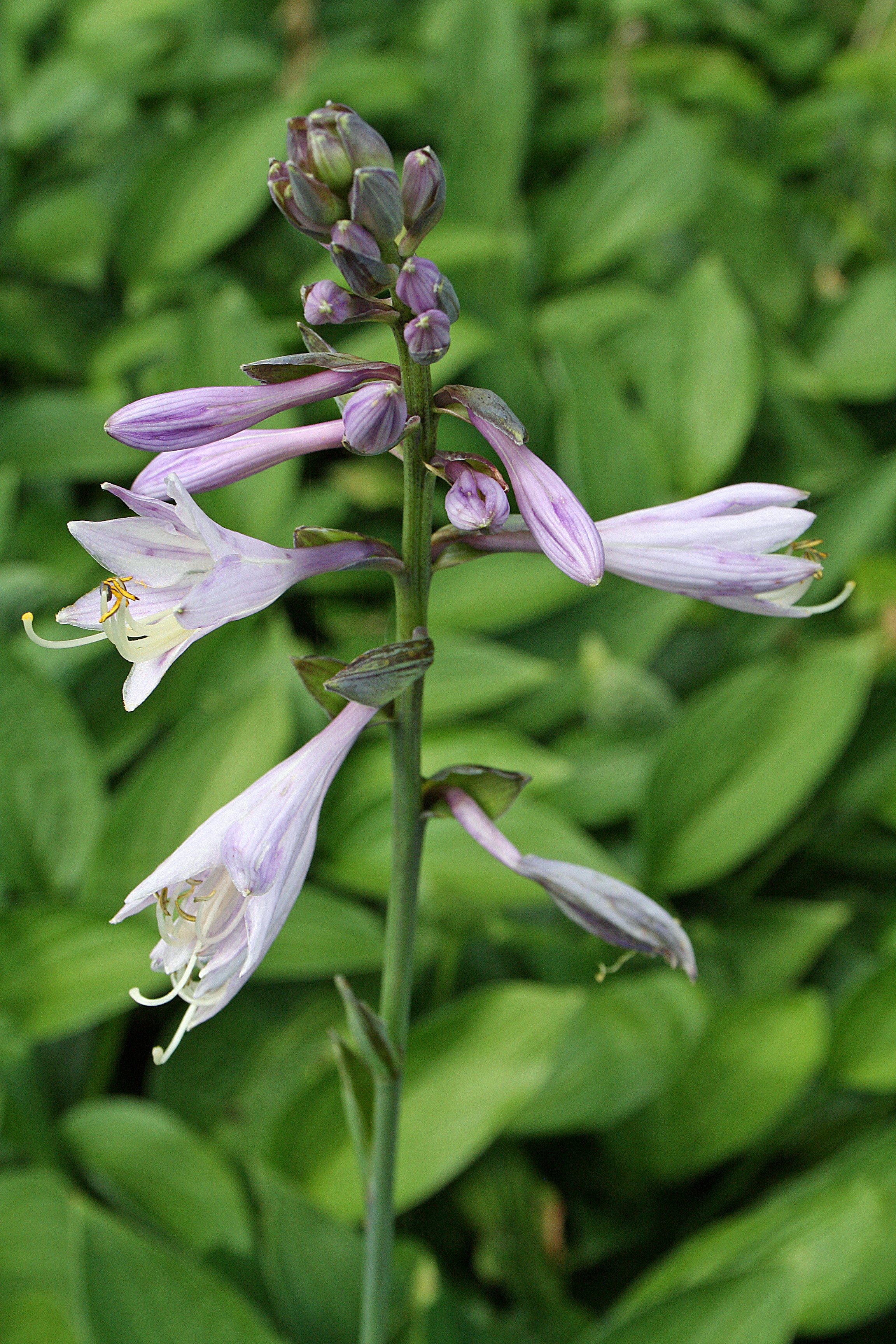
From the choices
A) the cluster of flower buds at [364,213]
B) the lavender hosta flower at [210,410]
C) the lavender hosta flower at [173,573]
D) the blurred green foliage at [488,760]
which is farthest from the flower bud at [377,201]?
the blurred green foliage at [488,760]

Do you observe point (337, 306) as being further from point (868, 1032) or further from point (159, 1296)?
point (868, 1032)

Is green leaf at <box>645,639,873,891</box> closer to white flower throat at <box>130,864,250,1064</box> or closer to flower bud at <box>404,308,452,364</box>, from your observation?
white flower throat at <box>130,864,250,1064</box>

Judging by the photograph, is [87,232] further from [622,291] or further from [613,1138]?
[613,1138]

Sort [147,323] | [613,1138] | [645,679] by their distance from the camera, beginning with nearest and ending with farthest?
1. [613,1138]
2. [645,679]
3. [147,323]

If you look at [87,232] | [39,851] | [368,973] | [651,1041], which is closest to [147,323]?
[87,232]

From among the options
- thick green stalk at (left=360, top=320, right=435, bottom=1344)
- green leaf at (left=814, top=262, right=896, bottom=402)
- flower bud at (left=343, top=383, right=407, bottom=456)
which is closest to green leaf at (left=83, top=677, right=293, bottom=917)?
thick green stalk at (left=360, top=320, right=435, bottom=1344)

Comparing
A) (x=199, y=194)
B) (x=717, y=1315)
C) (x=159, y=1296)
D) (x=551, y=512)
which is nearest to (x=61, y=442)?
(x=199, y=194)
